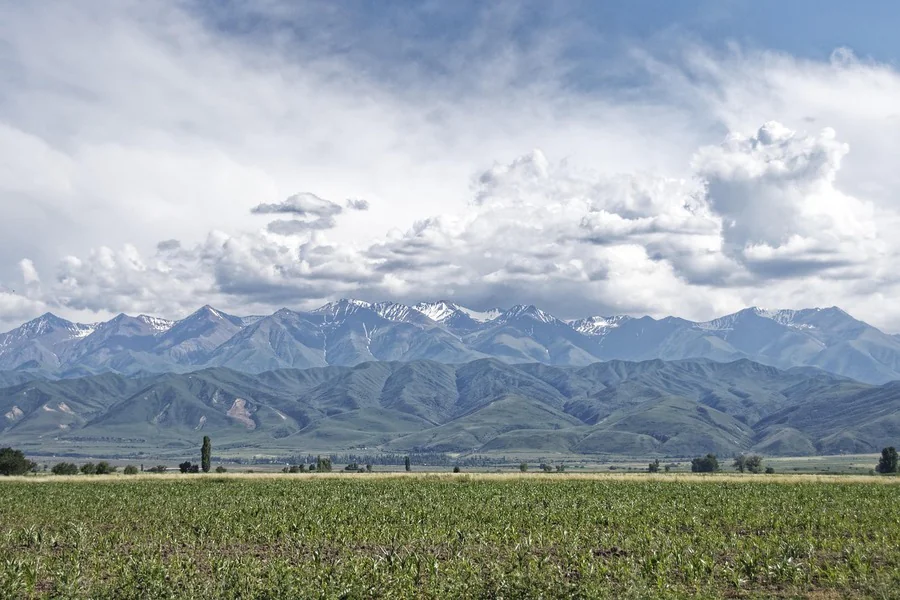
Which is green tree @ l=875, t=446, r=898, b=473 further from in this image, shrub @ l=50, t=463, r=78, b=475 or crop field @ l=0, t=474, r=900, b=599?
shrub @ l=50, t=463, r=78, b=475

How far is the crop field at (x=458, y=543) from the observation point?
37.8 metres

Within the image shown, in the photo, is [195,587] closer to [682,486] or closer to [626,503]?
[626,503]

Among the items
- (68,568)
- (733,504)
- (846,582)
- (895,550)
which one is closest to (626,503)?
(733,504)

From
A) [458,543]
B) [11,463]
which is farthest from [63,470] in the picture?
[458,543]

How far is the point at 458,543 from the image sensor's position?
164ft

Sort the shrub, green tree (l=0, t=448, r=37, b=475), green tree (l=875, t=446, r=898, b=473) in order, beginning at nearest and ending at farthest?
the shrub < green tree (l=0, t=448, r=37, b=475) < green tree (l=875, t=446, r=898, b=473)

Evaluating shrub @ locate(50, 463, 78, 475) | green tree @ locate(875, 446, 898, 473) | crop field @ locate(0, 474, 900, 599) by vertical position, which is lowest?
green tree @ locate(875, 446, 898, 473)

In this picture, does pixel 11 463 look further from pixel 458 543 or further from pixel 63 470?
pixel 458 543

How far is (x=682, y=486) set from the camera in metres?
86.9

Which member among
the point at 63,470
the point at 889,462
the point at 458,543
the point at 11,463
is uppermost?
the point at 11,463

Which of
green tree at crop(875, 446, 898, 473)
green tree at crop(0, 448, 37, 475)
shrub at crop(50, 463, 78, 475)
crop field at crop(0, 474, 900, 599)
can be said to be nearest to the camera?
crop field at crop(0, 474, 900, 599)

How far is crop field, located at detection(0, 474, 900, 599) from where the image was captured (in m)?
37.8

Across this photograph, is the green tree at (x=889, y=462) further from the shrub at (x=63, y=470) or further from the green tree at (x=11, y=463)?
the green tree at (x=11, y=463)

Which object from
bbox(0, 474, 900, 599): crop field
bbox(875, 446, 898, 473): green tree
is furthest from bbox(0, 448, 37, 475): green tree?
bbox(875, 446, 898, 473): green tree
